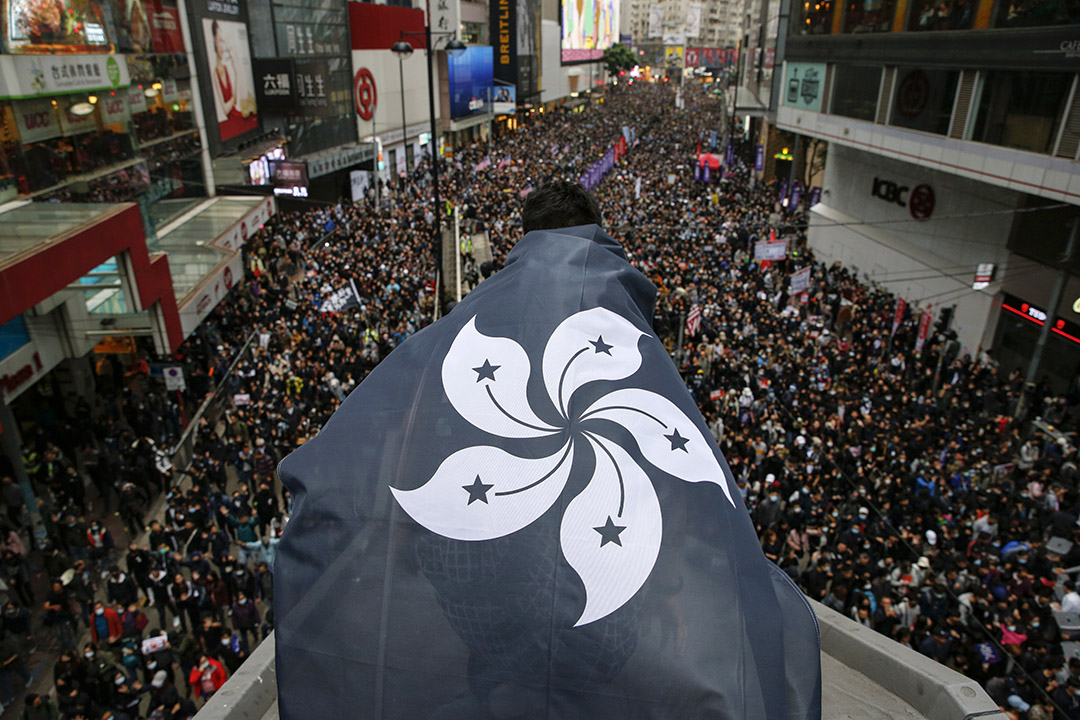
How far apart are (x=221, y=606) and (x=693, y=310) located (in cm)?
1114

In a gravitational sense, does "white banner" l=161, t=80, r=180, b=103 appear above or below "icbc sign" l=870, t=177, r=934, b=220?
above

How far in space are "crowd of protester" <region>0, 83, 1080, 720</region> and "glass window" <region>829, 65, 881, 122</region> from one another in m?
5.93

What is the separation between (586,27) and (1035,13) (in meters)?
92.6

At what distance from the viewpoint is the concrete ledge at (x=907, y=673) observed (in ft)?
12.0

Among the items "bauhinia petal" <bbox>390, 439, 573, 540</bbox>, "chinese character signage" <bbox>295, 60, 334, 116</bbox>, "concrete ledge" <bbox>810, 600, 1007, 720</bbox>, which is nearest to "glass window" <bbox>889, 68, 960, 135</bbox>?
"concrete ledge" <bbox>810, 600, 1007, 720</bbox>

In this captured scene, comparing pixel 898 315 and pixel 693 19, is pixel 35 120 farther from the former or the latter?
pixel 693 19

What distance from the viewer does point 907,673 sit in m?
4.12

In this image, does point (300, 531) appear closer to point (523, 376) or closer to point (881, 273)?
point (523, 376)

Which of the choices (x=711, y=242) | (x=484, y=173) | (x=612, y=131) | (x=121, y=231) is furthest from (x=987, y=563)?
(x=612, y=131)

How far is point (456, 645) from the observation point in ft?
8.06

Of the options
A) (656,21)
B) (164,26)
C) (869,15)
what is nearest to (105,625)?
(164,26)

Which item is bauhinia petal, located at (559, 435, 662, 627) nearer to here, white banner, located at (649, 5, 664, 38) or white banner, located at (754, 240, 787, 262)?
white banner, located at (754, 240, 787, 262)

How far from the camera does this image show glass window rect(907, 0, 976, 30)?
1943 cm

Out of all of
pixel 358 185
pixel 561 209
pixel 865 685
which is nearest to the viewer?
pixel 561 209
